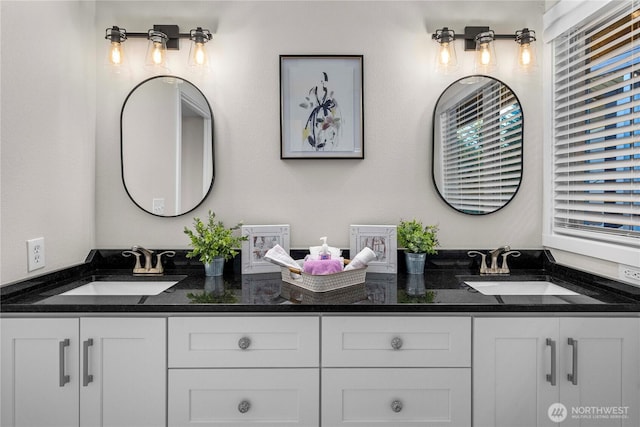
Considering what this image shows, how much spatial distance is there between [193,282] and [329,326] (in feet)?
2.44

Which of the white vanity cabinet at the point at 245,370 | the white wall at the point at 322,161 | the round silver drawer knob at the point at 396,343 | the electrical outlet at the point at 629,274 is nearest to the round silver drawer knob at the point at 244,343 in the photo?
the white vanity cabinet at the point at 245,370

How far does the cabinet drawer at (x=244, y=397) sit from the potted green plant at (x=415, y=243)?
0.81 m

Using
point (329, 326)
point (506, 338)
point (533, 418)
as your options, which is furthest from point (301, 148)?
point (533, 418)

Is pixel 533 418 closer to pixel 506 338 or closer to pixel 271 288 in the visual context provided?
pixel 506 338

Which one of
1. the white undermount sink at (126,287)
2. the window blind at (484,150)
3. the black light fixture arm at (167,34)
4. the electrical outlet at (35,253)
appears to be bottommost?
the white undermount sink at (126,287)

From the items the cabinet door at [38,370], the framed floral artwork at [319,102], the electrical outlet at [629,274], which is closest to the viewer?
the cabinet door at [38,370]

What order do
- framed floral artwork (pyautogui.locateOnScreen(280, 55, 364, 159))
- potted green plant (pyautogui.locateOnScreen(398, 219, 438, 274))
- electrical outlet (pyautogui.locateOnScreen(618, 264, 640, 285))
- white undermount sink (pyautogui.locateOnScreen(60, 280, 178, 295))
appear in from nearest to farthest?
electrical outlet (pyautogui.locateOnScreen(618, 264, 640, 285))
white undermount sink (pyautogui.locateOnScreen(60, 280, 178, 295))
potted green plant (pyautogui.locateOnScreen(398, 219, 438, 274))
framed floral artwork (pyautogui.locateOnScreen(280, 55, 364, 159))

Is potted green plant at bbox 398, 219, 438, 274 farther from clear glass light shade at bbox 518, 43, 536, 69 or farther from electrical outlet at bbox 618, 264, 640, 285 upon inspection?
clear glass light shade at bbox 518, 43, 536, 69

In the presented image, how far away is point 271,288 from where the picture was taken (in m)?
1.64

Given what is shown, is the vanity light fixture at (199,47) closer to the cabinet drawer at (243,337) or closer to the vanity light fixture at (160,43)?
the vanity light fixture at (160,43)

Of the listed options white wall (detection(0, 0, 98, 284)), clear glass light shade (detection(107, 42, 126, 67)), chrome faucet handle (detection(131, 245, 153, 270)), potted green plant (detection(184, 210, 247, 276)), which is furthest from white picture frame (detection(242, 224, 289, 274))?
clear glass light shade (detection(107, 42, 126, 67))

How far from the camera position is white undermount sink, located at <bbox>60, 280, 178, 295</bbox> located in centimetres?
180

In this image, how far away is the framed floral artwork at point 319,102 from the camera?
202 cm

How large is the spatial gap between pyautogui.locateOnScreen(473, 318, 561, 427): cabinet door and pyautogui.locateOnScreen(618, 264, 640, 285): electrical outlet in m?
0.40
